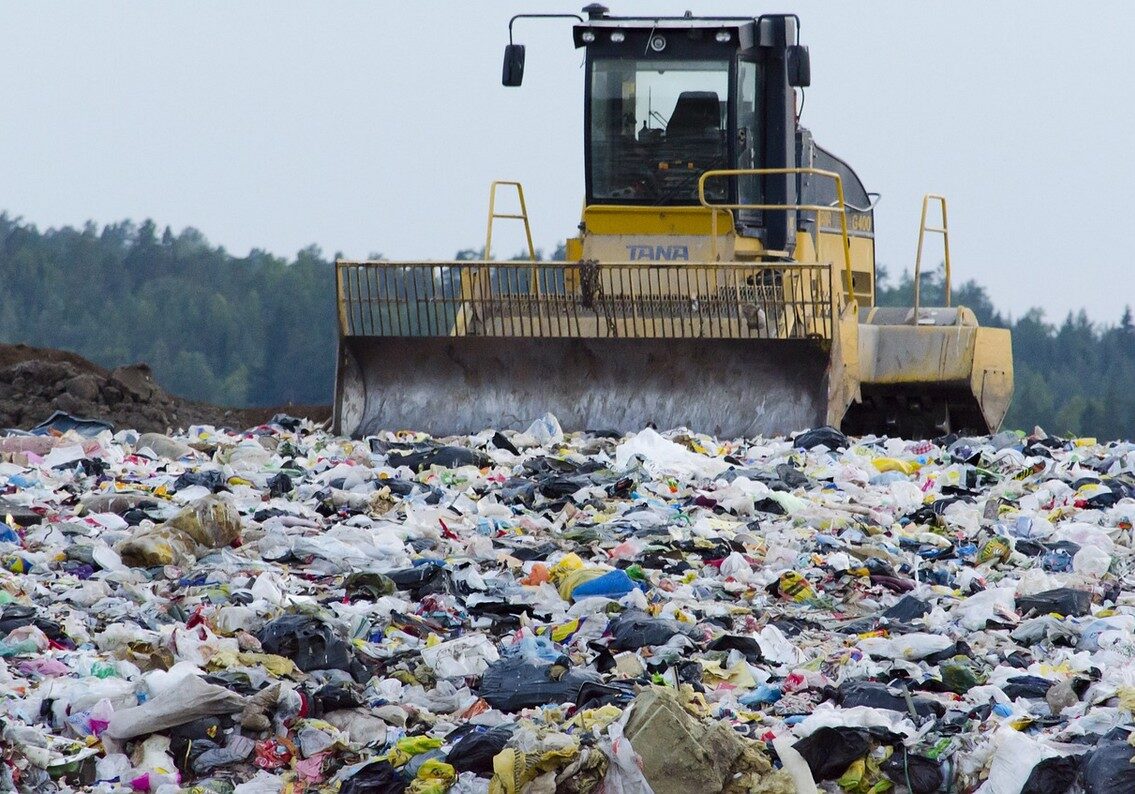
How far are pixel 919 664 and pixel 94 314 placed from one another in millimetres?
46317

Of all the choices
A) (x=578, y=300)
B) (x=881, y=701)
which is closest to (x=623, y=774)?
(x=881, y=701)

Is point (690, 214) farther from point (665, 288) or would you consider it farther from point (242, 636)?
point (242, 636)

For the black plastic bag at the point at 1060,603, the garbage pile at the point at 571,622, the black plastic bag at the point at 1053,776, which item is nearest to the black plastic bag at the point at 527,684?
the garbage pile at the point at 571,622

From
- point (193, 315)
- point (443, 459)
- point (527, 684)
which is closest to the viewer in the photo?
point (527, 684)

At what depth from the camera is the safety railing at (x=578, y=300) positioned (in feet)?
32.1

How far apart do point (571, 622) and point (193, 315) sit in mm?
45840

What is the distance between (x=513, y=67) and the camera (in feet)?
34.2

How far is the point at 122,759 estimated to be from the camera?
4.37 m

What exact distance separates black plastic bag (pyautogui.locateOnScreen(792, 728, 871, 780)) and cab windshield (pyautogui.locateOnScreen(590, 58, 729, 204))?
21.9ft

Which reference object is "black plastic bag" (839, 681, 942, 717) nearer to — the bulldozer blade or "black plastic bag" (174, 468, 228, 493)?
"black plastic bag" (174, 468, 228, 493)

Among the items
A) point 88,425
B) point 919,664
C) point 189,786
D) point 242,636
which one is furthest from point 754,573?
point 88,425

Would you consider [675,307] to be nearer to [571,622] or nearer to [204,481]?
[204,481]

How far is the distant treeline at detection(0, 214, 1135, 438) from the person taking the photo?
4516cm

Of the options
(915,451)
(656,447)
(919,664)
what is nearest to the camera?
(919,664)
